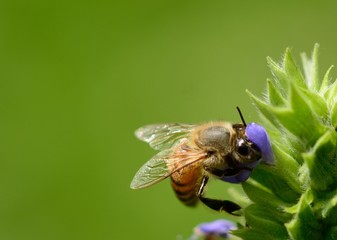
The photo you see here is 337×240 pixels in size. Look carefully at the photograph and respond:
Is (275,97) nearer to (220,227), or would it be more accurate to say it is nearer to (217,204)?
(217,204)

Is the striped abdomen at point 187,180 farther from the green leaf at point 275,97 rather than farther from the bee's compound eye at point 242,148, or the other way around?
the green leaf at point 275,97

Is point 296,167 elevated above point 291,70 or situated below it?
below

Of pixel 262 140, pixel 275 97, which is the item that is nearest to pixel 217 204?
pixel 262 140

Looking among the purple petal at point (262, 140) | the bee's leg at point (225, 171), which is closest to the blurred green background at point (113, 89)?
the bee's leg at point (225, 171)

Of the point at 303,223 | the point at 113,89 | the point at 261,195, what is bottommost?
the point at 303,223

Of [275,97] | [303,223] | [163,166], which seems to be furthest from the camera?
[163,166]

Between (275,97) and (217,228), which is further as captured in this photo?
(217,228)

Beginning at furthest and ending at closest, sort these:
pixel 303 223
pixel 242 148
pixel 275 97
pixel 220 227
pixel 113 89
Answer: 1. pixel 113 89
2. pixel 220 227
3. pixel 242 148
4. pixel 275 97
5. pixel 303 223
